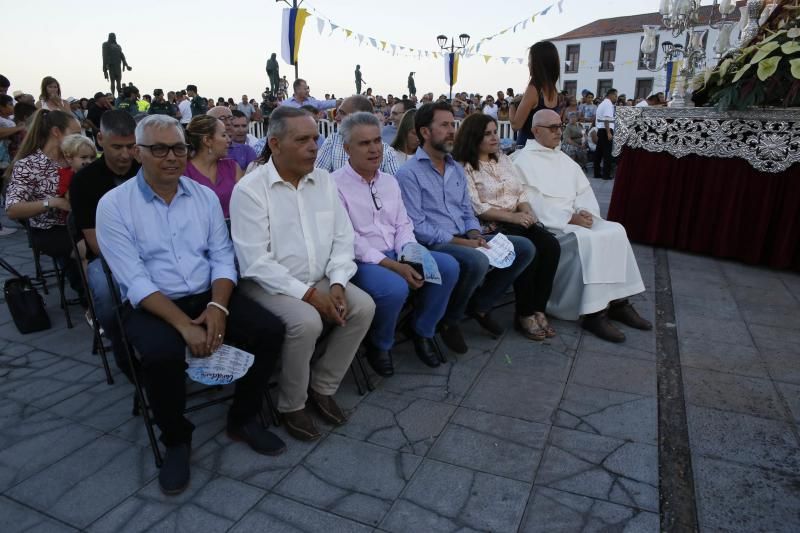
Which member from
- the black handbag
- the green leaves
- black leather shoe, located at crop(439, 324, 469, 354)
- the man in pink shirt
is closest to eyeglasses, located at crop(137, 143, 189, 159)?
the man in pink shirt

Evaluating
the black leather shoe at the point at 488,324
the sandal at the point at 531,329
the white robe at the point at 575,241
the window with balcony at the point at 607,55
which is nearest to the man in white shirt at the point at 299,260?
the black leather shoe at the point at 488,324

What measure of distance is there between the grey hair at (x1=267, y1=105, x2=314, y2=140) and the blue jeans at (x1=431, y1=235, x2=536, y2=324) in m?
1.26

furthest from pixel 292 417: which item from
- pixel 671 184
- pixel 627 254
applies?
pixel 671 184

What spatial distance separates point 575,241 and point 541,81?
1430 mm

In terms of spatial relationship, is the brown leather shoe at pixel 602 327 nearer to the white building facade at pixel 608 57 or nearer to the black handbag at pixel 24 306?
the black handbag at pixel 24 306

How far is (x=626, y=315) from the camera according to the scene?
12.3 ft

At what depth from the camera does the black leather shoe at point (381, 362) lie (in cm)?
301

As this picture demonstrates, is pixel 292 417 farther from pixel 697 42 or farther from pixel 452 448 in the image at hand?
pixel 697 42

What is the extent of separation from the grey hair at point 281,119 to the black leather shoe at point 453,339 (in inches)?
61.4

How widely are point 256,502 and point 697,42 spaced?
240 inches

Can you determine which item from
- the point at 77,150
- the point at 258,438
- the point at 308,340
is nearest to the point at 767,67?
the point at 308,340

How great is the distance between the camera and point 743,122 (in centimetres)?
476

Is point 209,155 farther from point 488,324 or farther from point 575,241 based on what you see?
point 575,241

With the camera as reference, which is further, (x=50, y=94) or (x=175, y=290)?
(x=50, y=94)
